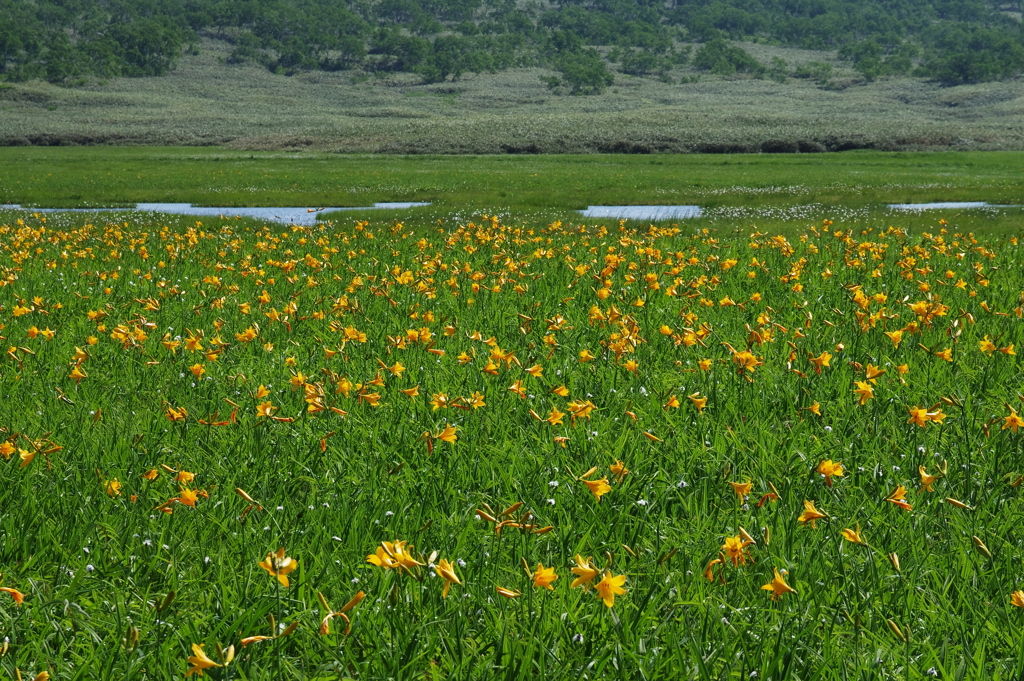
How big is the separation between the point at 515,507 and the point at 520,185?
32.5 meters

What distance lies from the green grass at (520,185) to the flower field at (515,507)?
17365mm

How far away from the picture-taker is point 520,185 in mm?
34000

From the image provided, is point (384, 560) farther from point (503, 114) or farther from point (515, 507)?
point (503, 114)

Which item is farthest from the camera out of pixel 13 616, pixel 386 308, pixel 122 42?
pixel 122 42

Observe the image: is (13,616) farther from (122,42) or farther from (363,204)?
(122,42)

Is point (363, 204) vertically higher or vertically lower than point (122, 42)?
lower

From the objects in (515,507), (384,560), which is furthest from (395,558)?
(515,507)

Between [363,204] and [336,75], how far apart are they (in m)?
177

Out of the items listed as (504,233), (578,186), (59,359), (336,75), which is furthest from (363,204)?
(336,75)

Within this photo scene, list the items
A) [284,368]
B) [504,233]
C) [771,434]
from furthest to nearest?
[504,233] < [284,368] < [771,434]

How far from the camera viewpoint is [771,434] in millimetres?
3877

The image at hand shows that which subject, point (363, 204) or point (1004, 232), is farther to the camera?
point (363, 204)

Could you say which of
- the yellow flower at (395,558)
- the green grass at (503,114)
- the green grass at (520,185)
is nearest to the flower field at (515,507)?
the yellow flower at (395,558)

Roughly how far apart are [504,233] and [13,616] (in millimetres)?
10039
